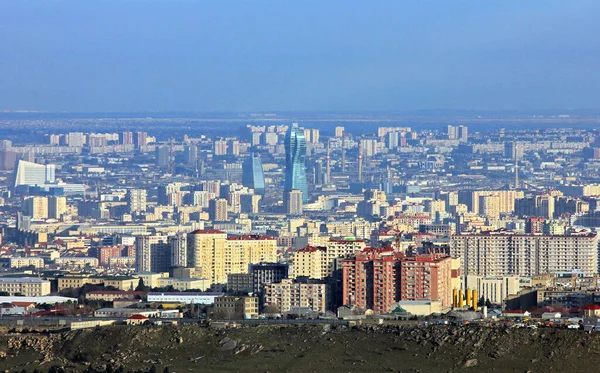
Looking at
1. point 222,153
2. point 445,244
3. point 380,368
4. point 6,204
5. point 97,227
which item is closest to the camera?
point 380,368

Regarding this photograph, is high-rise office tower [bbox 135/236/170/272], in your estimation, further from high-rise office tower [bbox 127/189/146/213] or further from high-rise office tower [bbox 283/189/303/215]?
high-rise office tower [bbox 283/189/303/215]

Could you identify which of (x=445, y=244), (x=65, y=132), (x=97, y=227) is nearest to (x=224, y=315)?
(x=445, y=244)

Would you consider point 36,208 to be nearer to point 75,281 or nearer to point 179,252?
point 179,252

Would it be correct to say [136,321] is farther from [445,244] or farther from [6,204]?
[6,204]

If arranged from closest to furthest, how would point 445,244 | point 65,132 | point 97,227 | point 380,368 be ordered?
point 380,368
point 445,244
point 97,227
point 65,132

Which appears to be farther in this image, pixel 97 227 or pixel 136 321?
pixel 97 227

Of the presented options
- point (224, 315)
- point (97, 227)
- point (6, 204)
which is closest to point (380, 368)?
point (224, 315)

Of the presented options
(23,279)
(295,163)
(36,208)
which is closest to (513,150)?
(295,163)
